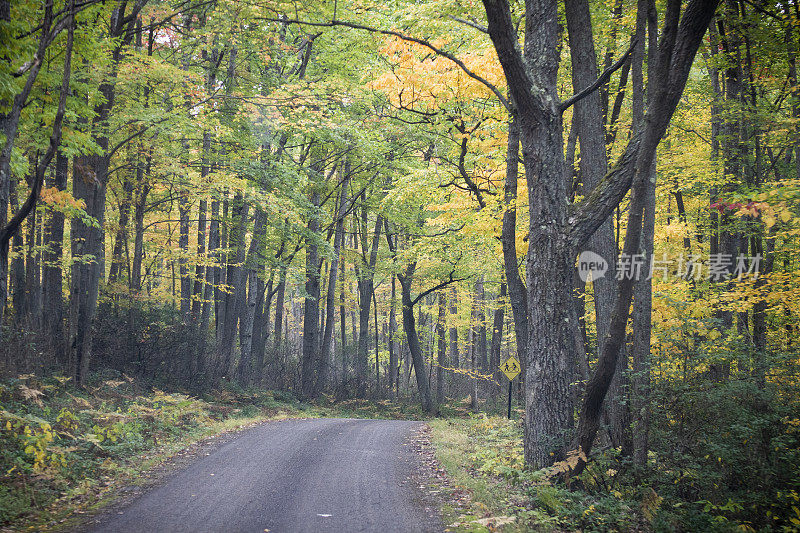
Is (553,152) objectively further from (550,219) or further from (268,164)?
(268,164)

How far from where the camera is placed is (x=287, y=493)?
22.1 ft

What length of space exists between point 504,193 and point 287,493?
9117 mm

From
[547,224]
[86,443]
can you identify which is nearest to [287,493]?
[86,443]

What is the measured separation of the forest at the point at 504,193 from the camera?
22.5 feet

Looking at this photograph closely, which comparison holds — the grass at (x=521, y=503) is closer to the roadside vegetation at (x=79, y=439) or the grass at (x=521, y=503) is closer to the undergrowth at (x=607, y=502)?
the undergrowth at (x=607, y=502)

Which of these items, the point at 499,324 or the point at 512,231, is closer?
the point at 512,231

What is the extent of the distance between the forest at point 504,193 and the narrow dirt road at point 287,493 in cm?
186

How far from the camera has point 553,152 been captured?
23.3 feet

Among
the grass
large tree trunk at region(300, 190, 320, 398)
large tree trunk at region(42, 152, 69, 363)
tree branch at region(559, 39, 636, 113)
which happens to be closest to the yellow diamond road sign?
the grass

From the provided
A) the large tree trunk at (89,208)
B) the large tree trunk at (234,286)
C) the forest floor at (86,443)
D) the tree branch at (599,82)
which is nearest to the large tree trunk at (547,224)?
the tree branch at (599,82)

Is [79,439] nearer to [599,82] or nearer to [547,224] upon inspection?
→ [547,224]

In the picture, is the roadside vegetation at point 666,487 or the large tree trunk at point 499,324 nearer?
the roadside vegetation at point 666,487

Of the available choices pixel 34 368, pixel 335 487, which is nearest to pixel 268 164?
pixel 34 368

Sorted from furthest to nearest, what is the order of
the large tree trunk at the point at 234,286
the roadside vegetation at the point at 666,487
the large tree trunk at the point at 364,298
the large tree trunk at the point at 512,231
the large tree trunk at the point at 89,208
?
the large tree trunk at the point at 364,298 < the large tree trunk at the point at 234,286 < the large tree trunk at the point at 89,208 < the large tree trunk at the point at 512,231 < the roadside vegetation at the point at 666,487
